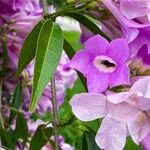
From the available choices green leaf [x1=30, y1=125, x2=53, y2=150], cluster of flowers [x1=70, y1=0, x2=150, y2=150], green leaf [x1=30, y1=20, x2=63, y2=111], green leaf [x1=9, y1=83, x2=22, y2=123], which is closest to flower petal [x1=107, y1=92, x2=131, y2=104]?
cluster of flowers [x1=70, y1=0, x2=150, y2=150]

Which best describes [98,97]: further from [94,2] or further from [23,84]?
[23,84]

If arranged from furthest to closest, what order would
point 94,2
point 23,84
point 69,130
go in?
point 69,130 < point 23,84 < point 94,2

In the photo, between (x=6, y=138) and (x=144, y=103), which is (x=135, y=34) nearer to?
(x=144, y=103)

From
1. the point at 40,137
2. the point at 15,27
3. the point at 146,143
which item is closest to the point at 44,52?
the point at 146,143

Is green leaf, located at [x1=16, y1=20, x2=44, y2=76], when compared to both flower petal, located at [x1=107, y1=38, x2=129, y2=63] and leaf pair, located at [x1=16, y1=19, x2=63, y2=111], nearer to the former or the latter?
leaf pair, located at [x1=16, y1=19, x2=63, y2=111]

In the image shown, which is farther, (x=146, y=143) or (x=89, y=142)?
(x=89, y=142)

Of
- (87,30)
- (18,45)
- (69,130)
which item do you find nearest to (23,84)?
(18,45)

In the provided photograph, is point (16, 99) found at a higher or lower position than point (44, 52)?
lower
